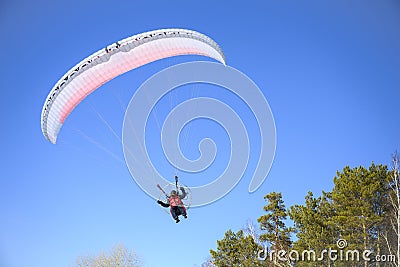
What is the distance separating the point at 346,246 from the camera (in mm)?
19641

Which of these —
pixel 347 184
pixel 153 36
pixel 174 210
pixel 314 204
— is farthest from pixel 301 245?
pixel 153 36

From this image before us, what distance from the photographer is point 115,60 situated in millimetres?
15547

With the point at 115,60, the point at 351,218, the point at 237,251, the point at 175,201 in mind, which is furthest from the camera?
the point at 237,251

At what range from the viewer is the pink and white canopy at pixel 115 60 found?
1510 centimetres

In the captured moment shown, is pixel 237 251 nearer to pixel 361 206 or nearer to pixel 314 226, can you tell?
pixel 314 226

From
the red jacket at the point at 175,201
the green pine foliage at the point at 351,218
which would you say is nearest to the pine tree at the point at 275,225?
the green pine foliage at the point at 351,218

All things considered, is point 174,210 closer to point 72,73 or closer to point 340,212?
point 72,73

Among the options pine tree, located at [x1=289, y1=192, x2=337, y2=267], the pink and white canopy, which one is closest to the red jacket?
the pink and white canopy

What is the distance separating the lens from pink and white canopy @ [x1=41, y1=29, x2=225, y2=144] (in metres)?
15.1

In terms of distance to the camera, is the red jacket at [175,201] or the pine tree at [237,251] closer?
the red jacket at [175,201]

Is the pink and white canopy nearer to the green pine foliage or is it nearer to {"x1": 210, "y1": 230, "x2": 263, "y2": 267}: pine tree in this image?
the green pine foliage

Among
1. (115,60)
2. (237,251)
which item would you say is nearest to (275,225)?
(237,251)

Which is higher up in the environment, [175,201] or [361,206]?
[361,206]

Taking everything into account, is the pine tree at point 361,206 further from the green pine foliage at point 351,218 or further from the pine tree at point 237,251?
the pine tree at point 237,251
